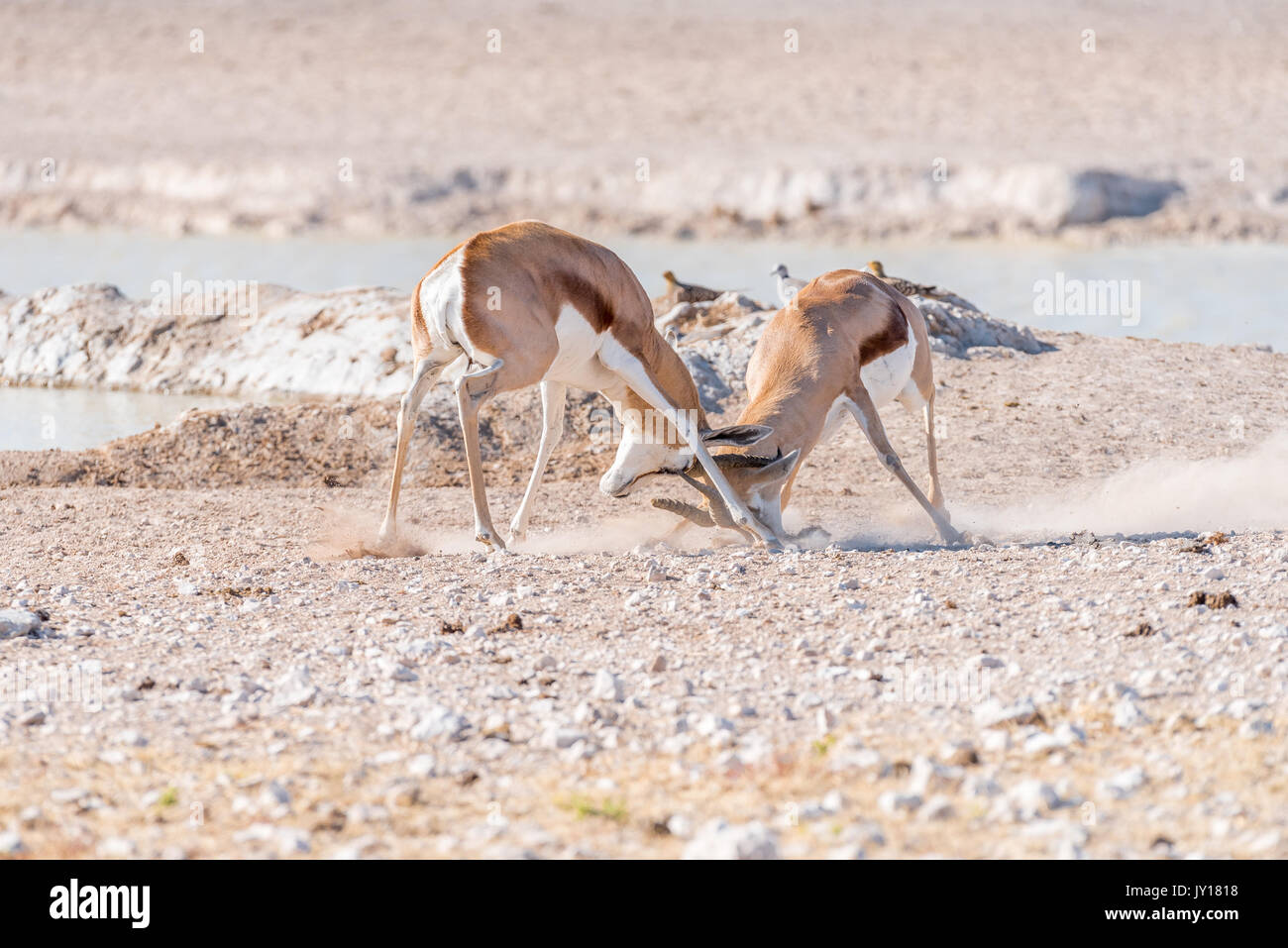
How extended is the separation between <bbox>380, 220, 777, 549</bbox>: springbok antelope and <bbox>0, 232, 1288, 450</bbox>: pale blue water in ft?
36.2

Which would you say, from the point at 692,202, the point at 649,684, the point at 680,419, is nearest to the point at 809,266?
the point at 692,202

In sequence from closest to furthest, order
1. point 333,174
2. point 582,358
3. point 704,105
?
point 582,358 < point 333,174 < point 704,105

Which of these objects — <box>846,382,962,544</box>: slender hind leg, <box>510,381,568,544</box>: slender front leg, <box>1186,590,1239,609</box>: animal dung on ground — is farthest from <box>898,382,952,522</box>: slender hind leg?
<box>1186,590,1239,609</box>: animal dung on ground

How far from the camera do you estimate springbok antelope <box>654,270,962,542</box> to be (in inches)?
423

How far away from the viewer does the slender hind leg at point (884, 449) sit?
36.9ft

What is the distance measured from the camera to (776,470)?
10648mm

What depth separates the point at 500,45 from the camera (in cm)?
6412

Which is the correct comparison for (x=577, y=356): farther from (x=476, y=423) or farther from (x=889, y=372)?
(x=889, y=372)

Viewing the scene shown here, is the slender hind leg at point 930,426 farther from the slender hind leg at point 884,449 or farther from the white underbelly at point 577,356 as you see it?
the white underbelly at point 577,356

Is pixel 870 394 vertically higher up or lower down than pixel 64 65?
lower down

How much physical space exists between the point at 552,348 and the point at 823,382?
88.1 inches
